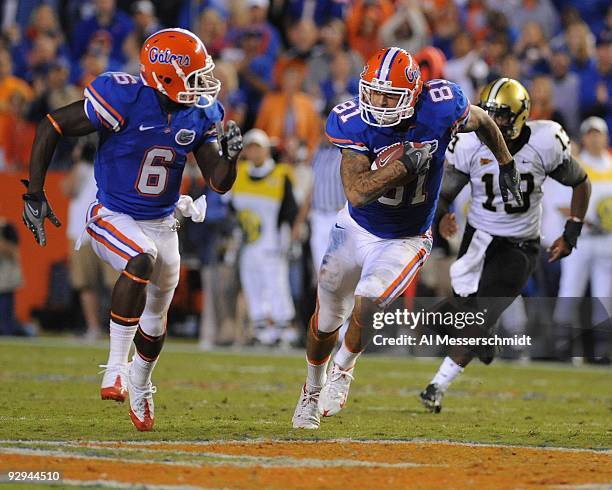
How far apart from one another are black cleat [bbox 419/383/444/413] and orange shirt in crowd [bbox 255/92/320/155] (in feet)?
17.4

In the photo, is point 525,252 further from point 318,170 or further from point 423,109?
point 318,170

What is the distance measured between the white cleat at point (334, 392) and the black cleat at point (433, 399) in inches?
39.4

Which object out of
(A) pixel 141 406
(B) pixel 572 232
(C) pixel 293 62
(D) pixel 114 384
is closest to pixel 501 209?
(B) pixel 572 232

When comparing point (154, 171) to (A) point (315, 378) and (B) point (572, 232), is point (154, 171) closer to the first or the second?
(A) point (315, 378)

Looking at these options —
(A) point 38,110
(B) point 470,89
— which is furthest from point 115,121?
(A) point 38,110

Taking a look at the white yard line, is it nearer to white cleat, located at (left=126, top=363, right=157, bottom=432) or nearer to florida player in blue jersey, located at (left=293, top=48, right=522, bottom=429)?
white cleat, located at (left=126, top=363, right=157, bottom=432)

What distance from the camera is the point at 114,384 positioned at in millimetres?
5758

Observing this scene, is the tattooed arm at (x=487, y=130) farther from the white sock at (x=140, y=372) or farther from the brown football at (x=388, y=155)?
the white sock at (x=140, y=372)

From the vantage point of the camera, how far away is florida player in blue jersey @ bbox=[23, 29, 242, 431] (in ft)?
19.5

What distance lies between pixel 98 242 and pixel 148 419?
0.88 m

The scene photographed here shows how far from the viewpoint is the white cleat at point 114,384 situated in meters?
5.73

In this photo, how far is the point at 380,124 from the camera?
595cm

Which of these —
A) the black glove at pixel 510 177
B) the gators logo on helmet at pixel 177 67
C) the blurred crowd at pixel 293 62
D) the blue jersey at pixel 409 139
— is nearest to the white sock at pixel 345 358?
the blue jersey at pixel 409 139

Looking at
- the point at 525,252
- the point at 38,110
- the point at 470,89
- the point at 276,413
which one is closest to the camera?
the point at 276,413
